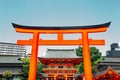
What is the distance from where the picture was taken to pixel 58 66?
27219 millimetres

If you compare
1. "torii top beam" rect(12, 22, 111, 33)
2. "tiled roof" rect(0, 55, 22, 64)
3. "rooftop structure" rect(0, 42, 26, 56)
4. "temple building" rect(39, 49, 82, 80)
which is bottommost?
"temple building" rect(39, 49, 82, 80)

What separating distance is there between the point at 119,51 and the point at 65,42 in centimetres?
4250

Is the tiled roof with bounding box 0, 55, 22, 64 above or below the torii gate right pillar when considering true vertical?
above

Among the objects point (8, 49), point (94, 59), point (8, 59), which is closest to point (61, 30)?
point (94, 59)

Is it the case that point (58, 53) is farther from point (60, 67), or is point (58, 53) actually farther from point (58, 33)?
point (58, 33)

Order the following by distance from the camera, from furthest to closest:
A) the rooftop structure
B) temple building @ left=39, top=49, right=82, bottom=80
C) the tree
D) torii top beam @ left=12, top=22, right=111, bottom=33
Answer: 1. the rooftop structure
2. the tree
3. temple building @ left=39, top=49, right=82, bottom=80
4. torii top beam @ left=12, top=22, right=111, bottom=33

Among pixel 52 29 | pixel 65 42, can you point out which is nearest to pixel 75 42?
pixel 65 42

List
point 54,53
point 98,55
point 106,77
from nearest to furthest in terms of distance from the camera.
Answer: point 106,77, point 54,53, point 98,55

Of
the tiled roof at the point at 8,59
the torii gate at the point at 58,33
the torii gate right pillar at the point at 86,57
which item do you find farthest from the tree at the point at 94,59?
the torii gate right pillar at the point at 86,57

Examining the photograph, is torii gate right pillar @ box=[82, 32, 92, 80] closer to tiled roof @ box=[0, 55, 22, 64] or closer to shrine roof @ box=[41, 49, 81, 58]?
shrine roof @ box=[41, 49, 81, 58]

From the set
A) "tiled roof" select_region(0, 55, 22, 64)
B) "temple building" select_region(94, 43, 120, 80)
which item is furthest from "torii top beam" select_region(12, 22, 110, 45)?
"tiled roof" select_region(0, 55, 22, 64)

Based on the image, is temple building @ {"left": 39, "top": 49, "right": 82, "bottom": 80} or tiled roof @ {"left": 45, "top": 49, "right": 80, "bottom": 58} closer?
temple building @ {"left": 39, "top": 49, "right": 82, "bottom": 80}

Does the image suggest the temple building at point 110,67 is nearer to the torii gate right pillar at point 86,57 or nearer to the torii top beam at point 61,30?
the torii top beam at point 61,30

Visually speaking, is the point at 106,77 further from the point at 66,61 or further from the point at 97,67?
the point at 97,67
